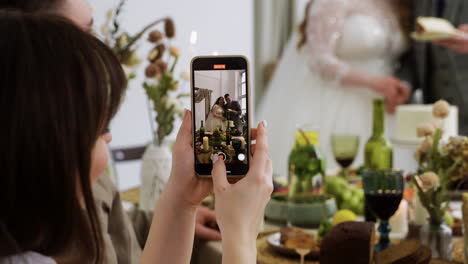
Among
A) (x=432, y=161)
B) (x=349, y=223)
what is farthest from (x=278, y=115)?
(x=349, y=223)

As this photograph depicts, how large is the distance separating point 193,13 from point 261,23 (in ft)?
3.01

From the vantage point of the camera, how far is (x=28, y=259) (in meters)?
0.63

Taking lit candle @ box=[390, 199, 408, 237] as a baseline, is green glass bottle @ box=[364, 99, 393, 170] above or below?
above

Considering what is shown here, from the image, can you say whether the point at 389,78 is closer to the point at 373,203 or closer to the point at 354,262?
the point at 373,203

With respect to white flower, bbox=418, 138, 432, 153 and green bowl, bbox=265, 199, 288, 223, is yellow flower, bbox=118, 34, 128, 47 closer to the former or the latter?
green bowl, bbox=265, 199, 288, 223

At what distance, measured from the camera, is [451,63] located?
9.74ft

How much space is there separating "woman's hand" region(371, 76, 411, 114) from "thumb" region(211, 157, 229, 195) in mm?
2325

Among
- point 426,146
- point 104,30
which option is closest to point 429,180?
point 426,146

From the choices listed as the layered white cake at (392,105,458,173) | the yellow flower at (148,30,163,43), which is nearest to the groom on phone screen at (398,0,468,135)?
the layered white cake at (392,105,458,173)

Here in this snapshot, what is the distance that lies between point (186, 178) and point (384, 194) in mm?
478

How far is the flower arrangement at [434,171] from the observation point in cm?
108

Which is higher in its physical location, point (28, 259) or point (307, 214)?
point (28, 259)

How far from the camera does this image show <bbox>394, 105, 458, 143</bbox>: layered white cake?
72.4 inches

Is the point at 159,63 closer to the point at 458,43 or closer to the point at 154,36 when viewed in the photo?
the point at 154,36
